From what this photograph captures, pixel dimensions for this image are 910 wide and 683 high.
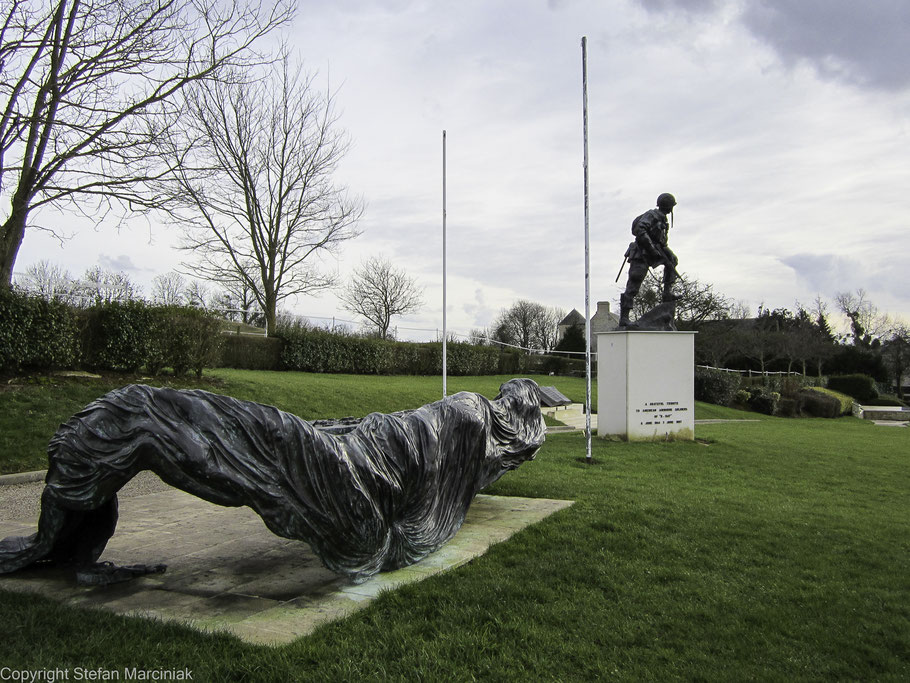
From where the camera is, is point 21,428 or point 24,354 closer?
point 21,428

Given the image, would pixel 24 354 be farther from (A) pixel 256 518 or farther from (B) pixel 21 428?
(A) pixel 256 518

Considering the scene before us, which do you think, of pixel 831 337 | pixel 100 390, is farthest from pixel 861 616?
pixel 831 337

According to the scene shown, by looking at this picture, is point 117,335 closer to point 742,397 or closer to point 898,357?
point 742,397

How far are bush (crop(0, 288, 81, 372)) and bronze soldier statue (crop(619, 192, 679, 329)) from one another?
33.0 ft

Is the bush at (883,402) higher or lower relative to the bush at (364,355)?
lower

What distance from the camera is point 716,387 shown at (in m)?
24.0

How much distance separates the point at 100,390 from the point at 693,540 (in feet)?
31.8

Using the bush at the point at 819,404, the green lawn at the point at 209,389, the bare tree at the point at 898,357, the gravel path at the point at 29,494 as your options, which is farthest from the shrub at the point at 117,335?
the bare tree at the point at 898,357

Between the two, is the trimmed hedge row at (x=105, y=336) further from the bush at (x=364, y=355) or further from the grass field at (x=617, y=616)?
the grass field at (x=617, y=616)

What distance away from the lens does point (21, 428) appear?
8.63 m

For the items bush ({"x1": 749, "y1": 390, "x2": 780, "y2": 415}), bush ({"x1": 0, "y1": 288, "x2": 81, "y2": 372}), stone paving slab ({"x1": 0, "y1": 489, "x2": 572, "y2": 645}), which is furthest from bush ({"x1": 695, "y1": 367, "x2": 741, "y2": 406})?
bush ({"x1": 0, "y1": 288, "x2": 81, "y2": 372})

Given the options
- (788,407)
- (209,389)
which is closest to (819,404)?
(788,407)

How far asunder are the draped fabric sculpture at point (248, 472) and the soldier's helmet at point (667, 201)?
10.1 m

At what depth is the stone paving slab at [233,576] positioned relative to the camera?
10.3 feet
